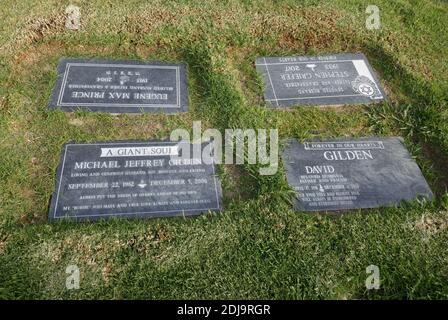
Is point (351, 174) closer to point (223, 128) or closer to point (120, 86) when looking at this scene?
point (223, 128)

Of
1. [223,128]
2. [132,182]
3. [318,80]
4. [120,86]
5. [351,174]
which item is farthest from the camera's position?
[318,80]

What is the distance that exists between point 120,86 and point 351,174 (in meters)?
2.35

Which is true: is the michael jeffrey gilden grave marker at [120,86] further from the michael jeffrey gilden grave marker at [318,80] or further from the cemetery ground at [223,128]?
the michael jeffrey gilden grave marker at [318,80]

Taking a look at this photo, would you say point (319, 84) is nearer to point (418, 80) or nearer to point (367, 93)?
point (367, 93)

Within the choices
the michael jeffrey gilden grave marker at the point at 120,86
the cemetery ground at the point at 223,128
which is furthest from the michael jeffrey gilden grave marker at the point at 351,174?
the michael jeffrey gilden grave marker at the point at 120,86

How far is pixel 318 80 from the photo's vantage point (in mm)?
4438

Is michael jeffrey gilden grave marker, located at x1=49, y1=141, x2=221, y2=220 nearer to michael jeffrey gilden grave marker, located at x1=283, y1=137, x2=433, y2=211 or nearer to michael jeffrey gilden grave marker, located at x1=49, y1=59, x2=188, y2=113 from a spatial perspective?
michael jeffrey gilden grave marker, located at x1=49, y1=59, x2=188, y2=113

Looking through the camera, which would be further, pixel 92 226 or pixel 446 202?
pixel 446 202

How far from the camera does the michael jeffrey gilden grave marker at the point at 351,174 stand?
3484mm

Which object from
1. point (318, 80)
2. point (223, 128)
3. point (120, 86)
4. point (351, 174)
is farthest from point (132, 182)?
point (318, 80)

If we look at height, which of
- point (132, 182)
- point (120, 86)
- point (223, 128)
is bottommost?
point (132, 182)
